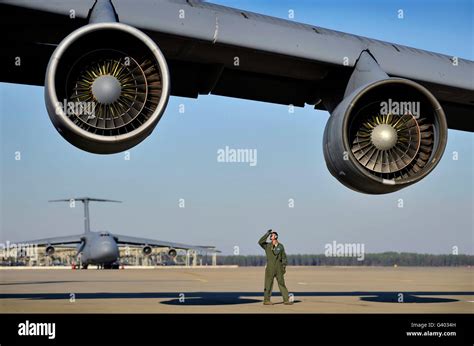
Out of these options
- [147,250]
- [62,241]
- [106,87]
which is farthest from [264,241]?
[62,241]

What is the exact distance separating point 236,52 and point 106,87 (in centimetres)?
265

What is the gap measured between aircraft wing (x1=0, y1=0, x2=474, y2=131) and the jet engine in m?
1.12

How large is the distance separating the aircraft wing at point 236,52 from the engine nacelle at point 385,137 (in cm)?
112

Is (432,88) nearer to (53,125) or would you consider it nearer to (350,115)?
(350,115)

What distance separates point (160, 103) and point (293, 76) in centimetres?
364

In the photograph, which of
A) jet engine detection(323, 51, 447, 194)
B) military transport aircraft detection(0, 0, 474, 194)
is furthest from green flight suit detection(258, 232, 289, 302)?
jet engine detection(323, 51, 447, 194)

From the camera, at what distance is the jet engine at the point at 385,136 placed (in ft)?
31.7

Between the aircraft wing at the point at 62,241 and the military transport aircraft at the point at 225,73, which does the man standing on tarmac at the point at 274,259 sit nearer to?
the military transport aircraft at the point at 225,73

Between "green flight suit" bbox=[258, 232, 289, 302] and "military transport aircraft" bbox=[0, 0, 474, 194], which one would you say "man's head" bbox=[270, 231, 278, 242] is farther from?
"military transport aircraft" bbox=[0, 0, 474, 194]

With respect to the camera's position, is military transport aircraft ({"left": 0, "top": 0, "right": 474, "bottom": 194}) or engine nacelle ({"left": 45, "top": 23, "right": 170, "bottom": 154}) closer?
engine nacelle ({"left": 45, "top": 23, "right": 170, "bottom": 154})

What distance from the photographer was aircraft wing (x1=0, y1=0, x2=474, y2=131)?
952cm

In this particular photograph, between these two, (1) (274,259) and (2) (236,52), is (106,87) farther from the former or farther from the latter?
(1) (274,259)

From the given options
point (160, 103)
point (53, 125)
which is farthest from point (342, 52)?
point (53, 125)
